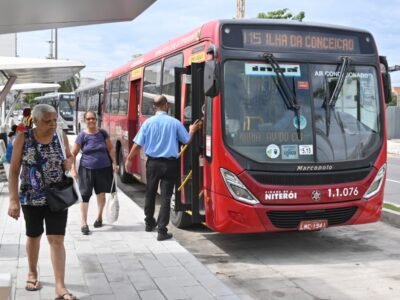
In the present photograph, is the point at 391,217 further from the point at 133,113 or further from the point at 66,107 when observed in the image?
the point at 66,107

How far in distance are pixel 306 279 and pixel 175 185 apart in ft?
7.63

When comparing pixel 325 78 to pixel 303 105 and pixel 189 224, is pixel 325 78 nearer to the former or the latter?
pixel 303 105

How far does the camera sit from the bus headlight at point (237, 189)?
6.18 metres

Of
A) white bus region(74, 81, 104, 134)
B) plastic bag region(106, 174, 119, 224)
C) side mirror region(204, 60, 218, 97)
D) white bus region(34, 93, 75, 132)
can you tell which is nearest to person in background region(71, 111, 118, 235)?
plastic bag region(106, 174, 119, 224)

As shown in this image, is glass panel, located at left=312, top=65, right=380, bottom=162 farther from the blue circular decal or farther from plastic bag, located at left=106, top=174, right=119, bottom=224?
plastic bag, located at left=106, top=174, right=119, bottom=224

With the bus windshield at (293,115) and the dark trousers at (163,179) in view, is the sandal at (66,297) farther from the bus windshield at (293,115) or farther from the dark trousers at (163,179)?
the bus windshield at (293,115)

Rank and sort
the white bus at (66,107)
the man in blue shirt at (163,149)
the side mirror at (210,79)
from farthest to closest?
the white bus at (66,107)
the man in blue shirt at (163,149)
the side mirror at (210,79)

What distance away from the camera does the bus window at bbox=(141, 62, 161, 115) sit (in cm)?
919

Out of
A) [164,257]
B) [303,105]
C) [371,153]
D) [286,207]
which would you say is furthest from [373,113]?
[164,257]

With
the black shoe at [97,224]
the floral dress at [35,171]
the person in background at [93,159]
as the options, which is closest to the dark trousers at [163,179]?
the person in background at [93,159]

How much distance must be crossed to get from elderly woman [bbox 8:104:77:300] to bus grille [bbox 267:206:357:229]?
8.73 feet

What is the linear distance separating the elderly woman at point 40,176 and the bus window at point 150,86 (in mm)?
4675

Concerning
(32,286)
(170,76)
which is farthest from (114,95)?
(32,286)

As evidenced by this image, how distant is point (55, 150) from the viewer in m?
4.48
